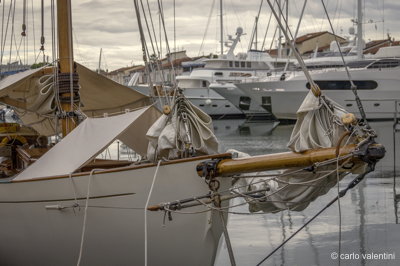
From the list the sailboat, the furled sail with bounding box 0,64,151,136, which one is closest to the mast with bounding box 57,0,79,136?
the furled sail with bounding box 0,64,151,136

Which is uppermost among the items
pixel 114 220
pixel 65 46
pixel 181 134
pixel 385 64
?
pixel 385 64

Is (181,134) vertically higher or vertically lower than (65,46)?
lower

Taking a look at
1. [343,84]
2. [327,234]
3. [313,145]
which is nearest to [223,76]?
[343,84]

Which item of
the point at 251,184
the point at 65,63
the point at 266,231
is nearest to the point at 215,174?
the point at 251,184

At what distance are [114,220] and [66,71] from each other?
3.76 metres

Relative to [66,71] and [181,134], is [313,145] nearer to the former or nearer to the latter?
[181,134]

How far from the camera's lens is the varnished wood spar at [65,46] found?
12953mm

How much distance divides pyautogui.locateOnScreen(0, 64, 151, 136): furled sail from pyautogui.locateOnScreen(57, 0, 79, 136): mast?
348 mm

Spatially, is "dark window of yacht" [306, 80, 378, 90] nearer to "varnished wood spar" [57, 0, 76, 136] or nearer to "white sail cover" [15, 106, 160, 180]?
"varnished wood spar" [57, 0, 76, 136]

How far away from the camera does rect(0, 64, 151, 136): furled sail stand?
13.5 meters

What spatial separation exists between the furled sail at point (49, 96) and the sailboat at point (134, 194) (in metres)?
1.99

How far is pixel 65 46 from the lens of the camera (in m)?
13.1

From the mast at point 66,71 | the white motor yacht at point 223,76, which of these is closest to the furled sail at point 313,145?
the mast at point 66,71

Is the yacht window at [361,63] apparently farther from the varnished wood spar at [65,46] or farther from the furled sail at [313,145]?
the furled sail at [313,145]
